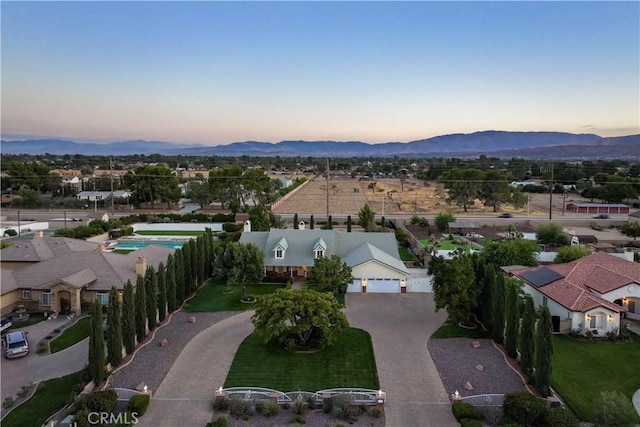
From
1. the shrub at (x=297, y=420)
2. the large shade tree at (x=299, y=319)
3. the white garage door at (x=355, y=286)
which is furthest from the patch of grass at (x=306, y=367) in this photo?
the white garage door at (x=355, y=286)

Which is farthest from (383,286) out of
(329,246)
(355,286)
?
(329,246)

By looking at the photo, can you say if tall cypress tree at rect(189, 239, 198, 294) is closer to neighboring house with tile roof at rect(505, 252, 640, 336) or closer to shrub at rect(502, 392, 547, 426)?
shrub at rect(502, 392, 547, 426)

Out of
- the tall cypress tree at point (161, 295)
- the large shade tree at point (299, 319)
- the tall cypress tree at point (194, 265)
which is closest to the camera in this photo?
the large shade tree at point (299, 319)

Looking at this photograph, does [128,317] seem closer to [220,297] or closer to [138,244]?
[220,297]

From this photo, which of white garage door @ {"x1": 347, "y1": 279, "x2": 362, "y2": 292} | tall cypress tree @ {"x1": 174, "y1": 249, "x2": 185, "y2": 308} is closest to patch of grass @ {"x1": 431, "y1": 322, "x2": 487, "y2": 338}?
white garage door @ {"x1": 347, "y1": 279, "x2": 362, "y2": 292}

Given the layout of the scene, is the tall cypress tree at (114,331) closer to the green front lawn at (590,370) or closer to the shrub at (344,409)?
the shrub at (344,409)
